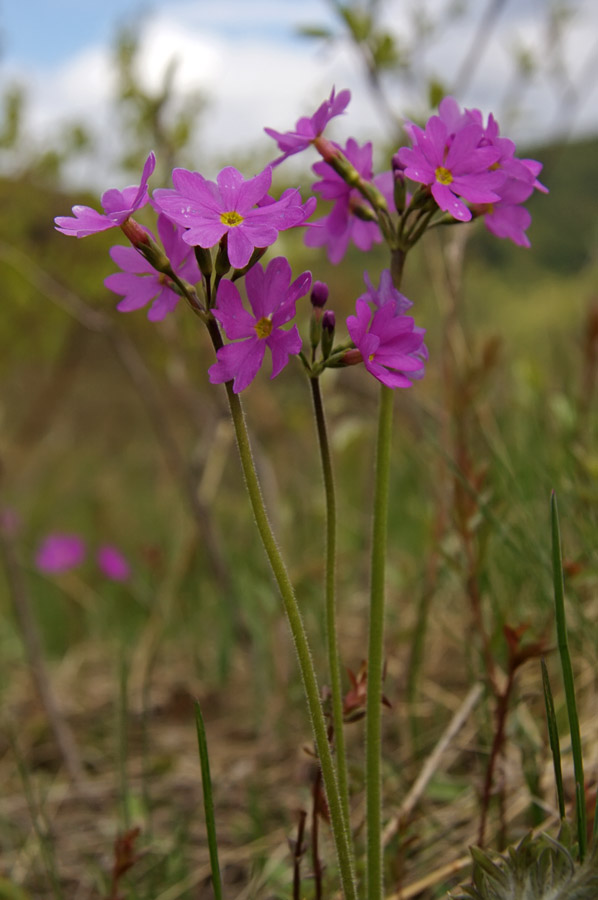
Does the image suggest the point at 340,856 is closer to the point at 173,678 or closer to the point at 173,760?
the point at 173,760

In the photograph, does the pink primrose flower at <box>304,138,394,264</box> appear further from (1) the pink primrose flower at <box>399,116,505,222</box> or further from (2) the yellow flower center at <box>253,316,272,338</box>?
(2) the yellow flower center at <box>253,316,272,338</box>

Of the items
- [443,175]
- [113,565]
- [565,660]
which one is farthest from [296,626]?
[113,565]

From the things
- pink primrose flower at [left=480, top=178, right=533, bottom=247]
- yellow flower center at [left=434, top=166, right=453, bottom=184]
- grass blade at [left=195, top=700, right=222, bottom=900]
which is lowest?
grass blade at [left=195, top=700, right=222, bottom=900]

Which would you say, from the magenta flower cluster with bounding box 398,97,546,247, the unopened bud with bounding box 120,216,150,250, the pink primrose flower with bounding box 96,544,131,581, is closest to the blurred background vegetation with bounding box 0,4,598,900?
the pink primrose flower with bounding box 96,544,131,581

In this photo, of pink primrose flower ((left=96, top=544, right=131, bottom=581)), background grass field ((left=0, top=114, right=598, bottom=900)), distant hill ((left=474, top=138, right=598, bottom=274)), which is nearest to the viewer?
background grass field ((left=0, top=114, right=598, bottom=900))

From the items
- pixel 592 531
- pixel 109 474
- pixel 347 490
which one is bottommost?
pixel 109 474

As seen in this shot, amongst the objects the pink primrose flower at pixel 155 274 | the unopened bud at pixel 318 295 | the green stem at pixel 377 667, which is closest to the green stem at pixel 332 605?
the green stem at pixel 377 667

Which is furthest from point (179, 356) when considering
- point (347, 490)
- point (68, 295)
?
point (347, 490)

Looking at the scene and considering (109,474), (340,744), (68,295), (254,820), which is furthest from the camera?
(109,474)
